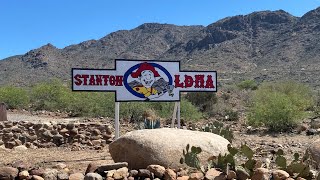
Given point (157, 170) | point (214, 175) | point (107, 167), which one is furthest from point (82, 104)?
point (214, 175)

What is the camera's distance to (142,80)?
1159cm

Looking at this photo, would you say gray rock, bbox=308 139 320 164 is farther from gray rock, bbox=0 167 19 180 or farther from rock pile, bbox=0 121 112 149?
rock pile, bbox=0 121 112 149

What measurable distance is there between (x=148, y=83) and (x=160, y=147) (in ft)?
13.1

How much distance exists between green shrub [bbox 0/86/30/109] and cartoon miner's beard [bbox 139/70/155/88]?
17323mm

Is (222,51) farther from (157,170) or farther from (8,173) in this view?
(8,173)

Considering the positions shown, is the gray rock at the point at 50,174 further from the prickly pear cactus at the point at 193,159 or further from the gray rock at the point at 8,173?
the prickly pear cactus at the point at 193,159

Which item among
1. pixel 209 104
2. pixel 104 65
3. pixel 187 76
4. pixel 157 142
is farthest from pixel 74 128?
pixel 104 65

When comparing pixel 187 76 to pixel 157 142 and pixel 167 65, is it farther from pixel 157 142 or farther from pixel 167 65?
pixel 157 142

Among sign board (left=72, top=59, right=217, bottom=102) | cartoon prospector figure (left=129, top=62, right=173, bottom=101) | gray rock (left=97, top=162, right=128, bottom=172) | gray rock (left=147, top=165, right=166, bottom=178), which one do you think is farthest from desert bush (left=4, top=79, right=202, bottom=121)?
gray rock (left=147, top=165, right=166, bottom=178)

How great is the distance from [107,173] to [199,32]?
76143mm

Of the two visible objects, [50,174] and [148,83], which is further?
[148,83]

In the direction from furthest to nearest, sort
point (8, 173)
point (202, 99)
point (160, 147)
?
1. point (202, 99)
2. point (160, 147)
3. point (8, 173)

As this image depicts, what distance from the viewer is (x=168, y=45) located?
276 ft

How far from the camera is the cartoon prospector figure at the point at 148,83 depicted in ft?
37.9
